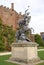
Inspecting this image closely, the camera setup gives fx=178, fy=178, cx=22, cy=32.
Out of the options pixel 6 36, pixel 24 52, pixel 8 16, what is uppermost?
pixel 8 16

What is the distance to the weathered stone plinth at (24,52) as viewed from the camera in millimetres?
11512

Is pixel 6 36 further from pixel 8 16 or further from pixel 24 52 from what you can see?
pixel 24 52

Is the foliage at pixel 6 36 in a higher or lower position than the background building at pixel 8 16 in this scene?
lower

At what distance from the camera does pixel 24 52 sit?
11.6 metres

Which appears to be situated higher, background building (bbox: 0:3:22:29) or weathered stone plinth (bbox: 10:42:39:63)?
background building (bbox: 0:3:22:29)

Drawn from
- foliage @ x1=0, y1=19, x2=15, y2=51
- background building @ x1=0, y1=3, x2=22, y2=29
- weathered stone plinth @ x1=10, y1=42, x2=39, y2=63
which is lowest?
weathered stone plinth @ x1=10, y1=42, x2=39, y2=63

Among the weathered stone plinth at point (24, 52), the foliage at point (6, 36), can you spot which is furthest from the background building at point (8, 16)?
the weathered stone plinth at point (24, 52)

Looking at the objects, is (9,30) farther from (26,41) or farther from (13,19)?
(26,41)

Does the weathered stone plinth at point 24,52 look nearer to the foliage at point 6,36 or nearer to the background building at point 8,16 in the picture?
the foliage at point 6,36

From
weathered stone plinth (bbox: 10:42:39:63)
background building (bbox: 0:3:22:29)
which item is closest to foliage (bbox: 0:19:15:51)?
background building (bbox: 0:3:22:29)

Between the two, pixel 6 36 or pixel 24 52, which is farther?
pixel 6 36

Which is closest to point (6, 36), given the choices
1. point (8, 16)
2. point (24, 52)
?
point (8, 16)

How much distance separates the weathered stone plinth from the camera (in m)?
11.5

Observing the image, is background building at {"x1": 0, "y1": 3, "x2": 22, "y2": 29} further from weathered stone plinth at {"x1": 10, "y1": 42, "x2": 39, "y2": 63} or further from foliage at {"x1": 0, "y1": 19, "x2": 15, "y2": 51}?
weathered stone plinth at {"x1": 10, "y1": 42, "x2": 39, "y2": 63}
